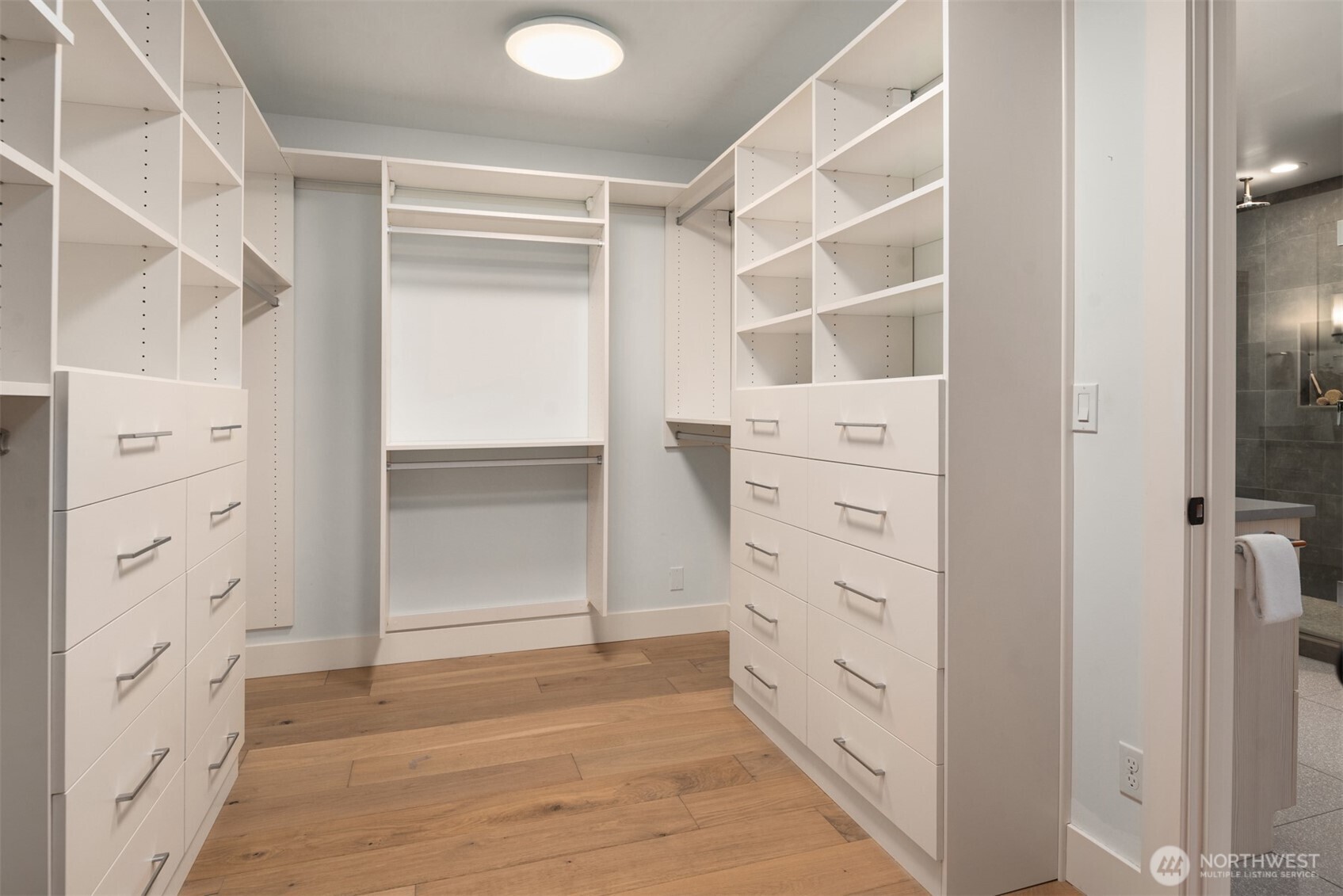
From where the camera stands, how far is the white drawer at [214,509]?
1.75 metres

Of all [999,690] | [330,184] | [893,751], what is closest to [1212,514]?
[999,690]

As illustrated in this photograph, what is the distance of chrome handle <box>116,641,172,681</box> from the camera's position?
52.6 inches

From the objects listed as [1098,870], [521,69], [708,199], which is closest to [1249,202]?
[708,199]

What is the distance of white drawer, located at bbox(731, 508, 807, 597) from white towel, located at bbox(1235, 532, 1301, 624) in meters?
1.07

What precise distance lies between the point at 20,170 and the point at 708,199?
2.63 meters

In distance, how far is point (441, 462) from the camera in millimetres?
3230

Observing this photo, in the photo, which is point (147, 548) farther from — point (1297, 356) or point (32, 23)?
point (1297, 356)

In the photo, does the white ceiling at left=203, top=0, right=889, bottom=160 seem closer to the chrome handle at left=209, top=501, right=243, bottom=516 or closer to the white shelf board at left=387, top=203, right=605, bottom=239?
the white shelf board at left=387, top=203, right=605, bottom=239

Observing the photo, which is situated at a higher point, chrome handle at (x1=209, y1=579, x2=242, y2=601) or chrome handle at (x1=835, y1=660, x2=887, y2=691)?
chrome handle at (x1=209, y1=579, x2=242, y2=601)

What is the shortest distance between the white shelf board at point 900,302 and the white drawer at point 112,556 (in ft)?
5.67

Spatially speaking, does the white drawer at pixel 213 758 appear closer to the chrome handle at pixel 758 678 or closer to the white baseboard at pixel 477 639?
the white baseboard at pixel 477 639

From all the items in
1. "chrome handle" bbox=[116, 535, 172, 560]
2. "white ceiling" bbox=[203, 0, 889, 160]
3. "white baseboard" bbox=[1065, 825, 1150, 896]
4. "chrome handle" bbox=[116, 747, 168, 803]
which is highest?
"white ceiling" bbox=[203, 0, 889, 160]

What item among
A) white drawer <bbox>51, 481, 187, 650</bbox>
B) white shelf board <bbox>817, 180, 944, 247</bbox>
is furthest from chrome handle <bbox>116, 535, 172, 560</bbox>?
white shelf board <bbox>817, 180, 944, 247</bbox>

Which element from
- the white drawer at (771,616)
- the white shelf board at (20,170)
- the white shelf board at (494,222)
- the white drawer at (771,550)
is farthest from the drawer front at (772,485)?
the white shelf board at (20,170)
